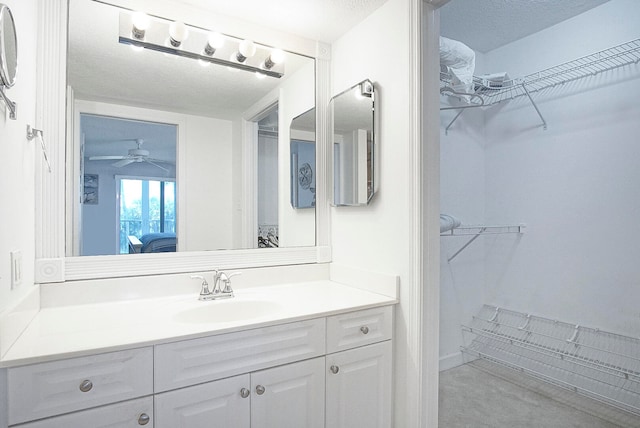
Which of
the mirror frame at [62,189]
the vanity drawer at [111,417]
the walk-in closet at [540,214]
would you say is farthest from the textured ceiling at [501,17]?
the vanity drawer at [111,417]

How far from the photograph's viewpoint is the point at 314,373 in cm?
142

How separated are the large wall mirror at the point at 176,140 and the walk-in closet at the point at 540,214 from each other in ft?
3.76

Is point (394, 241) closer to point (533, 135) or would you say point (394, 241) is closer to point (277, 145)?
point (277, 145)

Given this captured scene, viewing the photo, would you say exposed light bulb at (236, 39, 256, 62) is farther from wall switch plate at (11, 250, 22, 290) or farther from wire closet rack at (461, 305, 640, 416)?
wire closet rack at (461, 305, 640, 416)

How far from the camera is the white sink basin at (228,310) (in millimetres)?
1543

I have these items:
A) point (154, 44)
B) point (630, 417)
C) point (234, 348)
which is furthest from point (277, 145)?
point (630, 417)

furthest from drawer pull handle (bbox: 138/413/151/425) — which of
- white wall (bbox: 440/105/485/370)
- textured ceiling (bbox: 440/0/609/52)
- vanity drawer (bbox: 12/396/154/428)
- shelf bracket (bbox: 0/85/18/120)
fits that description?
textured ceiling (bbox: 440/0/609/52)

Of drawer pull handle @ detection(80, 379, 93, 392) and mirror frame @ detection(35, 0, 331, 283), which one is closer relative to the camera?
drawer pull handle @ detection(80, 379, 93, 392)

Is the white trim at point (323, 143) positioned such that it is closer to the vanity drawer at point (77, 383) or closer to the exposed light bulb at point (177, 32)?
the exposed light bulb at point (177, 32)

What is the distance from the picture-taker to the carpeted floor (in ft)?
6.55

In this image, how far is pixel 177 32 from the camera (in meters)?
1.73

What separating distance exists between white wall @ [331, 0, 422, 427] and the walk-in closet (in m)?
0.65

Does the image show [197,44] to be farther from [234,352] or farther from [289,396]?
[289,396]

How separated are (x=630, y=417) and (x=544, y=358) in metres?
0.52
